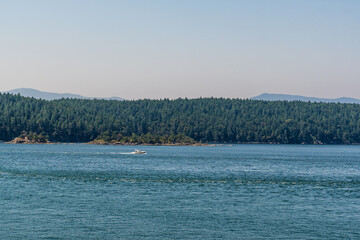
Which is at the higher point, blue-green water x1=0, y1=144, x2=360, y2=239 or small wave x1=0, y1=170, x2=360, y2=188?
small wave x1=0, y1=170, x2=360, y2=188

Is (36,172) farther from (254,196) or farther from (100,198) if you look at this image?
(254,196)

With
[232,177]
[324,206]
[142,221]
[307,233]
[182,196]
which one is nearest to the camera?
[307,233]

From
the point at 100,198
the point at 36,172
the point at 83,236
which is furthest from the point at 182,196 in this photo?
the point at 36,172

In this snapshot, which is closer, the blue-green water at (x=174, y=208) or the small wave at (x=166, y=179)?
the blue-green water at (x=174, y=208)

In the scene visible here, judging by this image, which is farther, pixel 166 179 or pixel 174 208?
pixel 166 179

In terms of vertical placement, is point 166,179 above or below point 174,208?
above

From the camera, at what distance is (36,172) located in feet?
319

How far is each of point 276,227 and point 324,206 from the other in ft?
49.7

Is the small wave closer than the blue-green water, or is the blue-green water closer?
the blue-green water

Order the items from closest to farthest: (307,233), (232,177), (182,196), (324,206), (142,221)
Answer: (307,233) < (142,221) < (324,206) < (182,196) < (232,177)

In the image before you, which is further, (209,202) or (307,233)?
(209,202)

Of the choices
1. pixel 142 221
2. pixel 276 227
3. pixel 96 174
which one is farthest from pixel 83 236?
pixel 96 174

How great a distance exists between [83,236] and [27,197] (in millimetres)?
22711

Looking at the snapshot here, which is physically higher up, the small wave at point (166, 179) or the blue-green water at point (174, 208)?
the small wave at point (166, 179)
